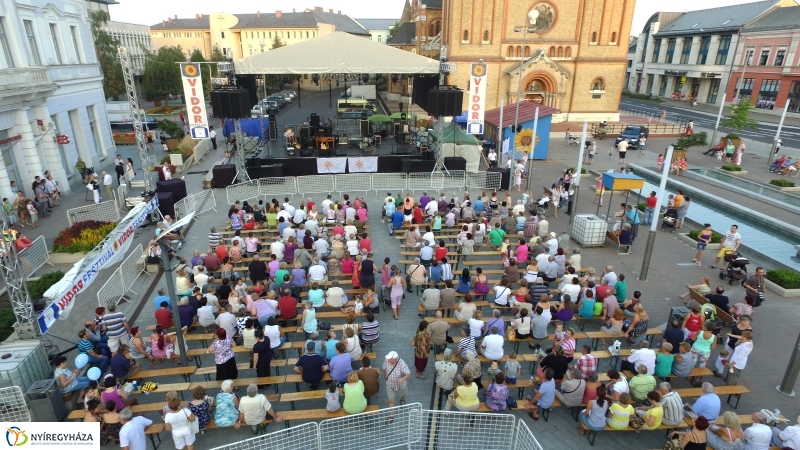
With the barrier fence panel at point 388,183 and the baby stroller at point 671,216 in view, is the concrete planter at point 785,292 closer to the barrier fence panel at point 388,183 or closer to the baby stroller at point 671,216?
the baby stroller at point 671,216

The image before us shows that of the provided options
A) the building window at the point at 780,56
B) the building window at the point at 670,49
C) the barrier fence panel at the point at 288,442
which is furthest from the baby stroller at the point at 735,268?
the building window at the point at 670,49

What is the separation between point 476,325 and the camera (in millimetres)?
8516

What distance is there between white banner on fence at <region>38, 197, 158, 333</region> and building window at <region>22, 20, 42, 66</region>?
1488 cm

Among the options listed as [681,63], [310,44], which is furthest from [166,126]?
[681,63]

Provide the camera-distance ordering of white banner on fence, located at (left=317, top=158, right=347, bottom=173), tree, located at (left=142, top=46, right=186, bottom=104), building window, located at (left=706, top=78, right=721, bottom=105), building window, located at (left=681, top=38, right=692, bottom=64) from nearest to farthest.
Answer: white banner on fence, located at (left=317, top=158, right=347, bottom=173) → tree, located at (left=142, top=46, right=186, bottom=104) → building window, located at (left=706, top=78, right=721, bottom=105) → building window, located at (left=681, top=38, right=692, bottom=64)

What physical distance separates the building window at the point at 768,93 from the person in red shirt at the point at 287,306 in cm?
5769

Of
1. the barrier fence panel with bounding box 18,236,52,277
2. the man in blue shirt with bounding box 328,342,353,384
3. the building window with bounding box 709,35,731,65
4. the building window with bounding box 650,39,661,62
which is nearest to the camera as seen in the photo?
the man in blue shirt with bounding box 328,342,353,384

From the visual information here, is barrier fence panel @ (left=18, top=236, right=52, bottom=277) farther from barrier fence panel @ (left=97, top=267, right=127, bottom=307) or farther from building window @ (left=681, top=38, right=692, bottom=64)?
building window @ (left=681, top=38, right=692, bottom=64)

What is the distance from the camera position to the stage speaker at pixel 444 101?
20219mm

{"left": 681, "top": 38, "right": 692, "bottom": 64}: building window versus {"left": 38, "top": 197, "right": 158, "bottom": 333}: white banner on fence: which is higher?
{"left": 681, "top": 38, "right": 692, "bottom": 64}: building window

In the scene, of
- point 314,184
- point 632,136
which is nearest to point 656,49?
point 632,136

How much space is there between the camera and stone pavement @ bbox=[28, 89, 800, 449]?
7.28 m

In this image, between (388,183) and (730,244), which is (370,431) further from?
(388,183)

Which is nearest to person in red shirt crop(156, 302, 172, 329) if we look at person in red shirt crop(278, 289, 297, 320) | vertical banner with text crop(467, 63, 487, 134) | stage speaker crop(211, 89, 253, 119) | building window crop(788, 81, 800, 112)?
person in red shirt crop(278, 289, 297, 320)
